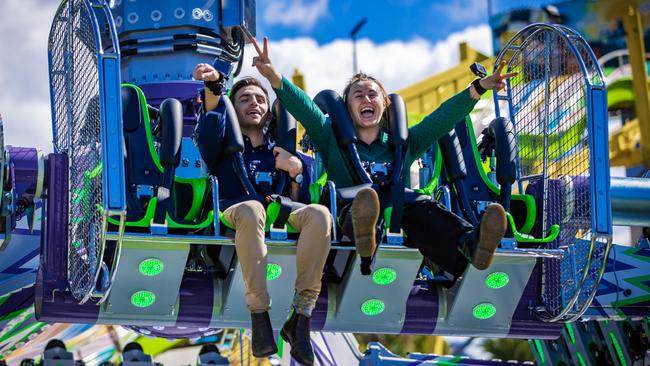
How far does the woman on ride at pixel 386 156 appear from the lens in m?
5.83

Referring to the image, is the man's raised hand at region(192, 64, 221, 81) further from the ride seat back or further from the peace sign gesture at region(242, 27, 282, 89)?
the ride seat back

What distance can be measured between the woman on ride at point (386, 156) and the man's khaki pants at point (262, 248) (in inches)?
7.2

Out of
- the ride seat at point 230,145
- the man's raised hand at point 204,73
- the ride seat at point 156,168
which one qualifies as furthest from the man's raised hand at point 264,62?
the ride seat at point 156,168

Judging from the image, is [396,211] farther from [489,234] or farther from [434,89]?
[434,89]

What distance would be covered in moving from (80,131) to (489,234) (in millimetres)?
2295

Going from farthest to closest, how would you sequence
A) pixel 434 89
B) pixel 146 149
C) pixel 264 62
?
pixel 434 89
pixel 146 149
pixel 264 62

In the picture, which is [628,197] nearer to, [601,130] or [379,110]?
[601,130]

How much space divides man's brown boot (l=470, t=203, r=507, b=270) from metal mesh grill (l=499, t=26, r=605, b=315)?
34.8 inches

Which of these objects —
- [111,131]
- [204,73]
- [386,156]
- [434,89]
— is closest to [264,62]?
[204,73]

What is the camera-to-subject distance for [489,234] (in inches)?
231

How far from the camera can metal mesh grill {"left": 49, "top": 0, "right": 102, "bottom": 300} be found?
6.12m

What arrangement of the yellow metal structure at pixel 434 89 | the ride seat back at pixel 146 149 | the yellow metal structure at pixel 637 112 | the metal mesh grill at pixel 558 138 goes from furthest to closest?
the yellow metal structure at pixel 637 112, the yellow metal structure at pixel 434 89, the metal mesh grill at pixel 558 138, the ride seat back at pixel 146 149

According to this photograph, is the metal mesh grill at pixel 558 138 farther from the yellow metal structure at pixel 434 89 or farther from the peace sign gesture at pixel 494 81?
the yellow metal structure at pixel 434 89

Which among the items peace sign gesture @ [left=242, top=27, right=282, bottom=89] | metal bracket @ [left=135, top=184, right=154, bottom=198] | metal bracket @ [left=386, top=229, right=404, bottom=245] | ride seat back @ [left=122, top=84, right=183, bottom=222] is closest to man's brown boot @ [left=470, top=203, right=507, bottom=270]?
metal bracket @ [left=386, top=229, right=404, bottom=245]
